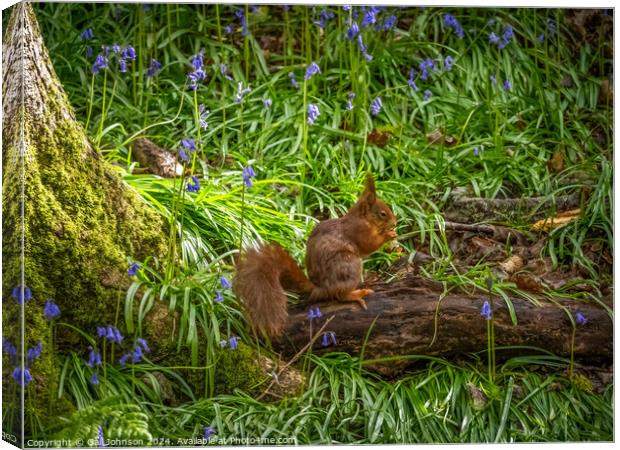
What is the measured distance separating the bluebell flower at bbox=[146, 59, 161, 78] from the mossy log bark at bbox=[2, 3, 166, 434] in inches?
17.1

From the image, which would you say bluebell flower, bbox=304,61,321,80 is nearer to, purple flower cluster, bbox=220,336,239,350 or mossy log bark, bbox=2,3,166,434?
mossy log bark, bbox=2,3,166,434

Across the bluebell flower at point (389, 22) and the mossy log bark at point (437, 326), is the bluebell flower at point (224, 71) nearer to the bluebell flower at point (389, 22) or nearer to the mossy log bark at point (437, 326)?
the bluebell flower at point (389, 22)

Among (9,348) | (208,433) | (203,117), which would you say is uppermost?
(203,117)

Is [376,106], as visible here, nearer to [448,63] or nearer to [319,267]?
[448,63]

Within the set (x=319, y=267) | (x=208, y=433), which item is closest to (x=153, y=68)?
(x=319, y=267)

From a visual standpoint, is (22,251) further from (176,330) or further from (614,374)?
(614,374)

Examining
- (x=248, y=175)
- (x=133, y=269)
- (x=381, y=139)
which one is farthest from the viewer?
(x=381, y=139)

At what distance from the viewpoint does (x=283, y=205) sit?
557 centimetres

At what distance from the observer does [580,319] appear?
560 cm

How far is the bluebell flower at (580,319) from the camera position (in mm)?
5602

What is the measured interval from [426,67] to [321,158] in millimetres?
663

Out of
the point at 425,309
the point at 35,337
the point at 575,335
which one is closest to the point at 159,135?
the point at 35,337

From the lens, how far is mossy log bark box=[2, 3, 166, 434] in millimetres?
5113

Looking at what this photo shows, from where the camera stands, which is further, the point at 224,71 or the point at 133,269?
the point at 224,71
